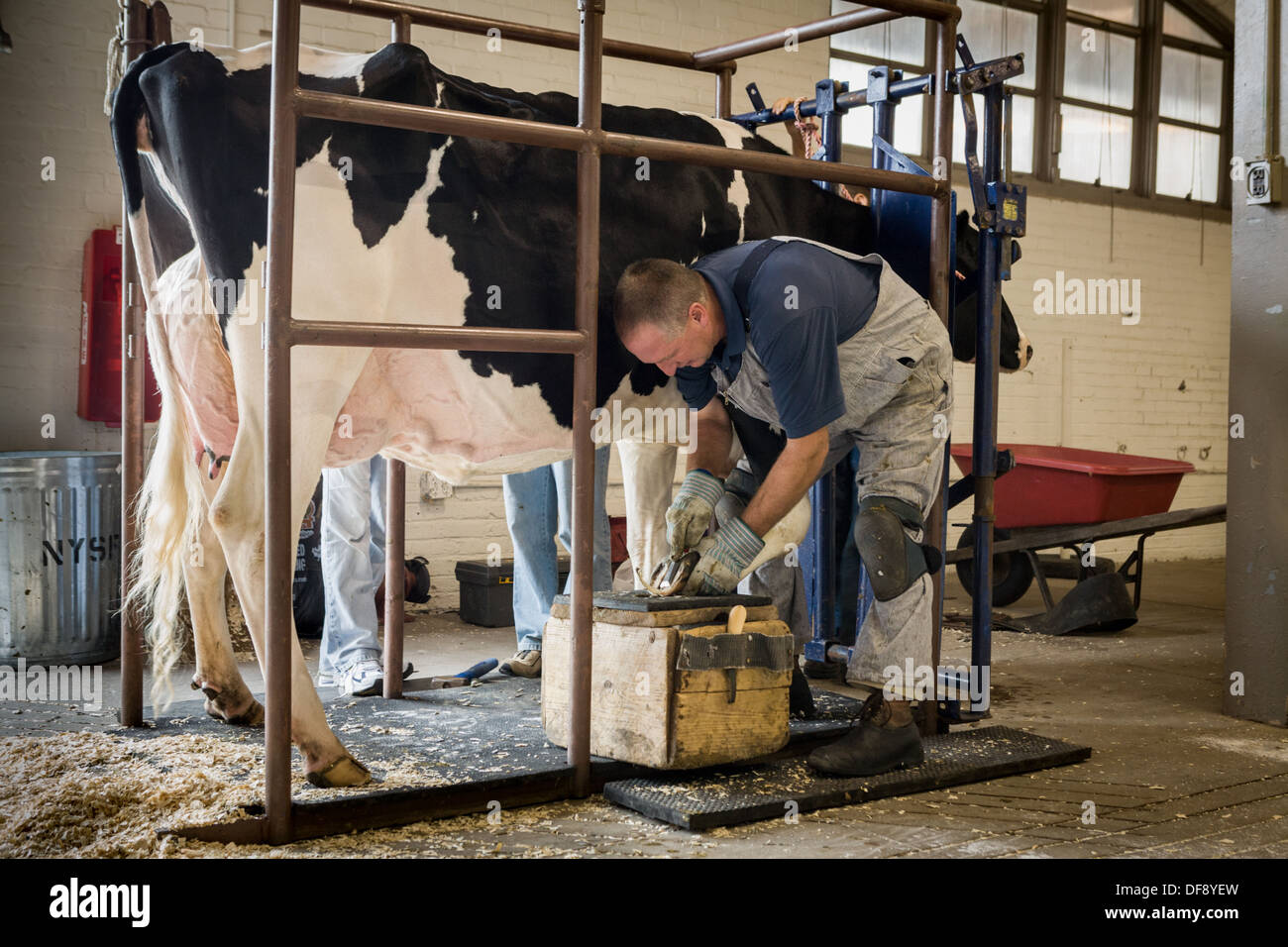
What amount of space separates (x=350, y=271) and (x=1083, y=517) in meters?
4.51

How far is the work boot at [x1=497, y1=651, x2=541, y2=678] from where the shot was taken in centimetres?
414

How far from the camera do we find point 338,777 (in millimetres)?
2654

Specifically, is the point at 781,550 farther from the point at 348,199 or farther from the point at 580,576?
the point at 348,199

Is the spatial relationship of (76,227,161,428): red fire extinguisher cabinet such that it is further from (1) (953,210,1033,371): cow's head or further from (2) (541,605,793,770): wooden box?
(1) (953,210,1033,371): cow's head

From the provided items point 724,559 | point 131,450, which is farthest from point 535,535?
point 724,559

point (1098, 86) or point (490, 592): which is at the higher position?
point (1098, 86)

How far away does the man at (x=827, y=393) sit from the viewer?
Result: 285 cm

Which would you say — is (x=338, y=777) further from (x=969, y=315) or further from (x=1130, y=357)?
(x=1130, y=357)

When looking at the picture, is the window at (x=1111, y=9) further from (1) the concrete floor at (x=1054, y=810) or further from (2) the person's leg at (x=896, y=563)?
(2) the person's leg at (x=896, y=563)

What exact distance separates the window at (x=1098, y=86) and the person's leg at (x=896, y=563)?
5.41 meters

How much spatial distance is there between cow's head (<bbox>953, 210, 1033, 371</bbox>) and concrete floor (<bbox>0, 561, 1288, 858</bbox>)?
1.25 m

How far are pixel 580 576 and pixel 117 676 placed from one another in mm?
2493

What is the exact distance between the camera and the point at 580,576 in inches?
110
